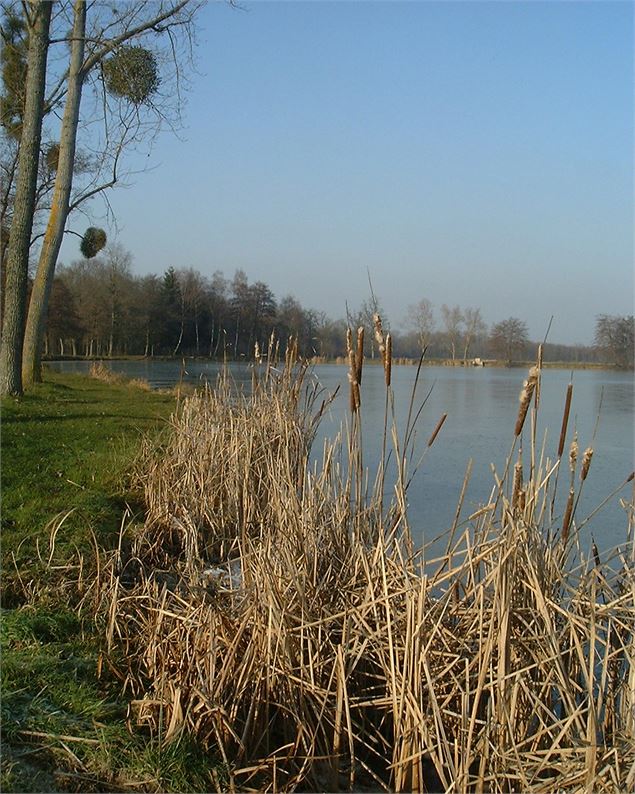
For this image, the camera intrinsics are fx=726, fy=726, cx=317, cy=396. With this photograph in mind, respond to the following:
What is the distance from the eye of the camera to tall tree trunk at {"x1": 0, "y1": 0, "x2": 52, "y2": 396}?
31.1ft

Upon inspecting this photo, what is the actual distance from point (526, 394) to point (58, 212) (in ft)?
33.2

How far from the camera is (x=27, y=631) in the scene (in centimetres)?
303

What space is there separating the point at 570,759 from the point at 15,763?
1764 millimetres

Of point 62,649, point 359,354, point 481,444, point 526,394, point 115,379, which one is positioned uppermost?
point 359,354

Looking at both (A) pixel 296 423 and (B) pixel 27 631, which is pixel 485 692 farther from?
(A) pixel 296 423

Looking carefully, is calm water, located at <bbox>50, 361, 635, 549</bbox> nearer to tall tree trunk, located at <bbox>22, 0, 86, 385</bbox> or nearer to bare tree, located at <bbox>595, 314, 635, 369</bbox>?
tall tree trunk, located at <bbox>22, 0, 86, 385</bbox>

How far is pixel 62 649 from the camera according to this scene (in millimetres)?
2980

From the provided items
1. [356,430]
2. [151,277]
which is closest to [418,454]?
[356,430]

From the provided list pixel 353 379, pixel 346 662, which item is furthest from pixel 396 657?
pixel 353 379

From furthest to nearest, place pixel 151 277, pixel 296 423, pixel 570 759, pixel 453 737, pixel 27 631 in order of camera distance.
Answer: pixel 151 277
pixel 296 423
pixel 27 631
pixel 453 737
pixel 570 759

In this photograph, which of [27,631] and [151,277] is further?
[151,277]

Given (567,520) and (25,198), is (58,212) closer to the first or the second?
(25,198)

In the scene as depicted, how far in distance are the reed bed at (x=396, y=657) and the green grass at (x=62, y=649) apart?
0.17m

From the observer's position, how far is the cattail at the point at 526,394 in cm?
234
